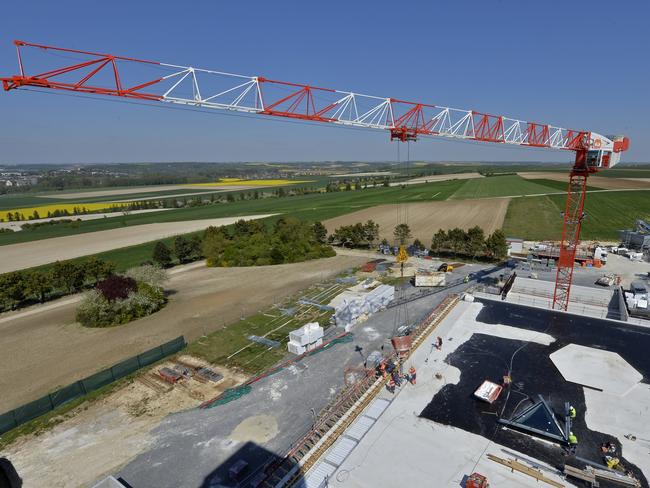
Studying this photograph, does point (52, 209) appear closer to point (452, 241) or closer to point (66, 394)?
point (66, 394)

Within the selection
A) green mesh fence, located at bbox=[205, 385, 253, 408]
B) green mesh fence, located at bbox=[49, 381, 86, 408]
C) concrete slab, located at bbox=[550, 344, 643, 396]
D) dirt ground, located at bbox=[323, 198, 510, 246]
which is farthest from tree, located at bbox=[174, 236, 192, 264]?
concrete slab, located at bbox=[550, 344, 643, 396]

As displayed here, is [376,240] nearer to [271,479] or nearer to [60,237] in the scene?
[271,479]

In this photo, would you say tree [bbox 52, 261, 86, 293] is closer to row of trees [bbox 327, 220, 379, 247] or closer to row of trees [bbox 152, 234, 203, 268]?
row of trees [bbox 152, 234, 203, 268]

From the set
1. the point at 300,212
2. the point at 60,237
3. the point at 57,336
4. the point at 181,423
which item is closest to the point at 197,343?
the point at 181,423

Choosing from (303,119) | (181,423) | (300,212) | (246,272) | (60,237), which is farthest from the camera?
(300,212)

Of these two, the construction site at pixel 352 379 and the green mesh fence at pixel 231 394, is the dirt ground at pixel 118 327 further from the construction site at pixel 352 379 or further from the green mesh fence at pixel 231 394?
the green mesh fence at pixel 231 394

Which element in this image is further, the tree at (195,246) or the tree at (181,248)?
the tree at (195,246)

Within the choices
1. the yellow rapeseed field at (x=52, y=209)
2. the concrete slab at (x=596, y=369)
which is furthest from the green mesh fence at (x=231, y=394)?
the yellow rapeseed field at (x=52, y=209)
